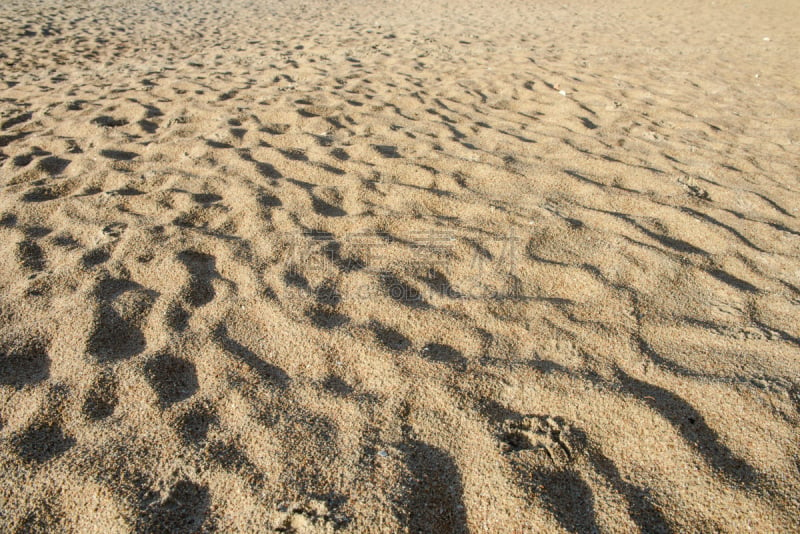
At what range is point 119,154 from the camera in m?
3.30

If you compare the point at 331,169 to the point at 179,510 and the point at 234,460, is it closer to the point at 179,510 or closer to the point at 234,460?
the point at 234,460

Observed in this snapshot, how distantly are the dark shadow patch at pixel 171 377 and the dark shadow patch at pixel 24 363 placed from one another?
1.22ft

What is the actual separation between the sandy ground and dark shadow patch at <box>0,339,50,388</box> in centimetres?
1

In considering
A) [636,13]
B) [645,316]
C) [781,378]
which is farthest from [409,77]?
[636,13]

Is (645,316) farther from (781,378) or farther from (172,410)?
(172,410)

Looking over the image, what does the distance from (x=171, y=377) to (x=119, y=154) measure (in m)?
2.30

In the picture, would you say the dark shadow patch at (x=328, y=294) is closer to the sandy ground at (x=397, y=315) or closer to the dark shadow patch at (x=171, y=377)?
the sandy ground at (x=397, y=315)

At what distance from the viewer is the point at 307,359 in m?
1.75

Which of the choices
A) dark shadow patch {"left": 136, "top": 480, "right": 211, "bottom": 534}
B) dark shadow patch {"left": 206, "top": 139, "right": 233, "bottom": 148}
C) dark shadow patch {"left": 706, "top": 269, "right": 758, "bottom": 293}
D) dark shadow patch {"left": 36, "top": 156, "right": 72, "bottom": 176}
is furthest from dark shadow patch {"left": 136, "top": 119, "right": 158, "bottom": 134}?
dark shadow patch {"left": 706, "top": 269, "right": 758, "bottom": 293}

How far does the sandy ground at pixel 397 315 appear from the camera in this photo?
1.33 m

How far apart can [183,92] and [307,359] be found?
13.2ft

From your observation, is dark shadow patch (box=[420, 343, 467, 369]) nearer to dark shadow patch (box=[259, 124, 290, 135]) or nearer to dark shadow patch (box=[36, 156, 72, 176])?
dark shadow patch (box=[259, 124, 290, 135])

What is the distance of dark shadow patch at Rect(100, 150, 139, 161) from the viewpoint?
3.25m

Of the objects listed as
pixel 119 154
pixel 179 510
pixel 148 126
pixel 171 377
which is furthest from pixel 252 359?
pixel 148 126
